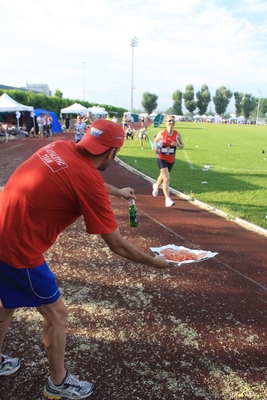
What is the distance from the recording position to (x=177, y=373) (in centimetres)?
294

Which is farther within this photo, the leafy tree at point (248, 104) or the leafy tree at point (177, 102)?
the leafy tree at point (248, 104)

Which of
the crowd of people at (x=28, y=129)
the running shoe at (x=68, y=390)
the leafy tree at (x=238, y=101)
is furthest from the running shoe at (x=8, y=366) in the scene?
the leafy tree at (x=238, y=101)

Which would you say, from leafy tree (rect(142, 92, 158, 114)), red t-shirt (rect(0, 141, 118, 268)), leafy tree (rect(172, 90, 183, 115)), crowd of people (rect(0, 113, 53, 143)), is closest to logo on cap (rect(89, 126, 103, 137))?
red t-shirt (rect(0, 141, 118, 268))

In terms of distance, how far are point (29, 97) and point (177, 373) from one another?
35.7m

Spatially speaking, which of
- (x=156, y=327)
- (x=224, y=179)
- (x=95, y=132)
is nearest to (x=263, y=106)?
(x=224, y=179)

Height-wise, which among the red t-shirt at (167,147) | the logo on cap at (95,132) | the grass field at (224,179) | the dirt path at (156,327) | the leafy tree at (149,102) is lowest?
the dirt path at (156,327)

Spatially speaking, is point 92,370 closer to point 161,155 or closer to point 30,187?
point 30,187

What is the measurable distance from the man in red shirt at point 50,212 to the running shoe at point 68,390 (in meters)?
0.33

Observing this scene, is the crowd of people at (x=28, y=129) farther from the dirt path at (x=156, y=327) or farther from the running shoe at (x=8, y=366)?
the running shoe at (x=8, y=366)

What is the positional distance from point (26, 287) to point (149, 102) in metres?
130

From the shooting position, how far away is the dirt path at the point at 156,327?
283cm

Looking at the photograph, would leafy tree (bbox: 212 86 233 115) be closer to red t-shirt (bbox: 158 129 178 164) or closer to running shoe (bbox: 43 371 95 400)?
red t-shirt (bbox: 158 129 178 164)

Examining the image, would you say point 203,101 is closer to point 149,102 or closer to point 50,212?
point 149,102

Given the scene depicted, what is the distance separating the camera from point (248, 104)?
5753 inches
